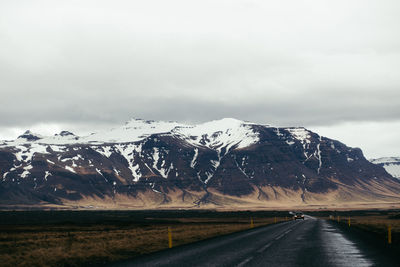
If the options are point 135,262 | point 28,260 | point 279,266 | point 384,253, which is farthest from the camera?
point 28,260

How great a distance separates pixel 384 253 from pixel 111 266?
1285cm

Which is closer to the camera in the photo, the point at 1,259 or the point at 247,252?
the point at 247,252

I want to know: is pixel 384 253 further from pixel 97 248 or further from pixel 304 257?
pixel 97 248

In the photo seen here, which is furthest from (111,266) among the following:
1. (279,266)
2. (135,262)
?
(279,266)

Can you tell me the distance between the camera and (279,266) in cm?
1875

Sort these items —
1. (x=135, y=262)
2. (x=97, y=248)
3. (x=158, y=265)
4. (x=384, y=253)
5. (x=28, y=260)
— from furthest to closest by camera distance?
(x=97, y=248) < (x=28, y=260) < (x=384, y=253) < (x=135, y=262) < (x=158, y=265)

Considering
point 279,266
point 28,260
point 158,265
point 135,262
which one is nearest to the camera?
point 279,266

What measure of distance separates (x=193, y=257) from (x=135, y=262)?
2.64m

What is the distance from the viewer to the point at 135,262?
2180cm

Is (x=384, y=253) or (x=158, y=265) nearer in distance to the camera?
(x=158, y=265)

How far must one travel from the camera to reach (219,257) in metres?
22.3

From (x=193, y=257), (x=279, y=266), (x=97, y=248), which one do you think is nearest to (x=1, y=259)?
(x=97, y=248)

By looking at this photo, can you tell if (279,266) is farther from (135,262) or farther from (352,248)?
(352,248)

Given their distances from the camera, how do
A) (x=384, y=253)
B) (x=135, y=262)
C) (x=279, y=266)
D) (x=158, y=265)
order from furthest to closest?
(x=384, y=253) → (x=135, y=262) → (x=158, y=265) → (x=279, y=266)
